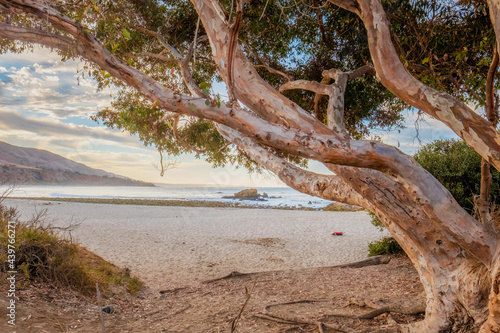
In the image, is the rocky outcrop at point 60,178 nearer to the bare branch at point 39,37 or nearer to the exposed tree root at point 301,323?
the bare branch at point 39,37

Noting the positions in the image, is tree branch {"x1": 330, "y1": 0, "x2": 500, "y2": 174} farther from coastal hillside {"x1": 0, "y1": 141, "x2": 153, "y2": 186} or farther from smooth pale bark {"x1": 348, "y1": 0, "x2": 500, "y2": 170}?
coastal hillside {"x1": 0, "y1": 141, "x2": 153, "y2": 186}

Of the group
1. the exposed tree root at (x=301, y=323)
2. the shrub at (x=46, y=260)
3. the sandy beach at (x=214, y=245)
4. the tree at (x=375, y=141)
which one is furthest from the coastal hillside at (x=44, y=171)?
the exposed tree root at (x=301, y=323)

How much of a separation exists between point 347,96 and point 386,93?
0.82m

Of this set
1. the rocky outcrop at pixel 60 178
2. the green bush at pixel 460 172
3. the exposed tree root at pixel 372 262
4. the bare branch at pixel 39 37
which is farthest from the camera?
the rocky outcrop at pixel 60 178

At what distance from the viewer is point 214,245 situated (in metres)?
11.9

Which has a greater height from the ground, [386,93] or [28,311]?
[386,93]

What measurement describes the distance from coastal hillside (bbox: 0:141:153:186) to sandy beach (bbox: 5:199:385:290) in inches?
144

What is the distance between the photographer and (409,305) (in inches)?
176

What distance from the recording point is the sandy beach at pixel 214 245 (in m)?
8.75

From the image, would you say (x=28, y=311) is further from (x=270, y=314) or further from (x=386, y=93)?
(x=386, y=93)

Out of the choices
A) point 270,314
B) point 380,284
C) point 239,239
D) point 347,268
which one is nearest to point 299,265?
point 347,268

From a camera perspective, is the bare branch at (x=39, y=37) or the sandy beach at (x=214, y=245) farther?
the sandy beach at (x=214, y=245)

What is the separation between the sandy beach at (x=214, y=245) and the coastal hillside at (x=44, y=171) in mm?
3661

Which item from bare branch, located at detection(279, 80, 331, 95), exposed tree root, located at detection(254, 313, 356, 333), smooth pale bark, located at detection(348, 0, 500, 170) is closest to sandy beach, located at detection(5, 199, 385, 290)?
exposed tree root, located at detection(254, 313, 356, 333)
